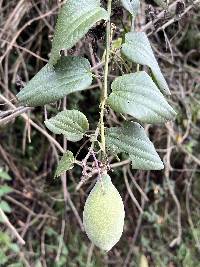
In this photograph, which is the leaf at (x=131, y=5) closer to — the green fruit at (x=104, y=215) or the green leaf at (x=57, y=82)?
the green leaf at (x=57, y=82)

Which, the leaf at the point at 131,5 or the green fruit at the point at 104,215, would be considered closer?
the green fruit at the point at 104,215

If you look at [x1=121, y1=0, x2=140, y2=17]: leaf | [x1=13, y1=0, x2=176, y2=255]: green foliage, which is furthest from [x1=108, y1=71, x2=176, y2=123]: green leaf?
[x1=121, y1=0, x2=140, y2=17]: leaf

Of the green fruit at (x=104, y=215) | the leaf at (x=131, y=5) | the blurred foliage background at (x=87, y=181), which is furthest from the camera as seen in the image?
the blurred foliage background at (x=87, y=181)

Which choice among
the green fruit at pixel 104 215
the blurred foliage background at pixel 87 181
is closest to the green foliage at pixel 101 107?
the green fruit at pixel 104 215

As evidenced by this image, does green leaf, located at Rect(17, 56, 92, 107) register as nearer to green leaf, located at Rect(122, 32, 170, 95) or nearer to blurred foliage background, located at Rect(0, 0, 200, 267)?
green leaf, located at Rect(122, 32, 170, 95)

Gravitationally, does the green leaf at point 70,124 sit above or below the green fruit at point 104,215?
above

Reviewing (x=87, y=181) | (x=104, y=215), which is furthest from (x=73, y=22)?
(x=87, y=181)
